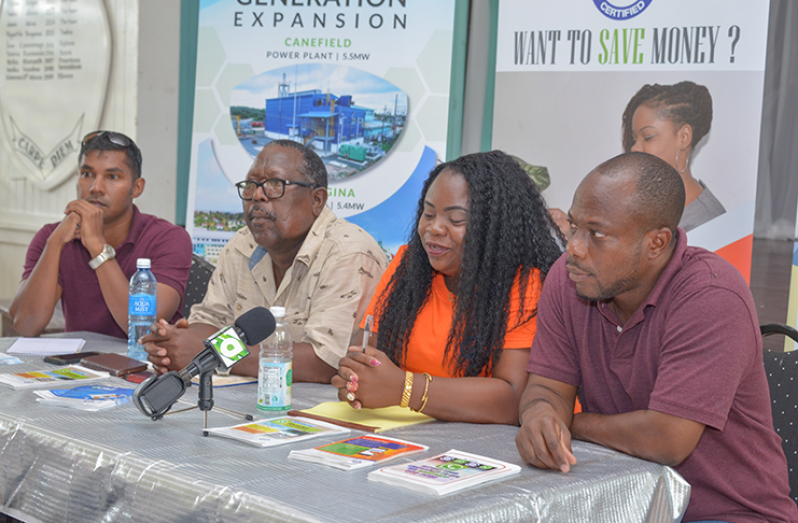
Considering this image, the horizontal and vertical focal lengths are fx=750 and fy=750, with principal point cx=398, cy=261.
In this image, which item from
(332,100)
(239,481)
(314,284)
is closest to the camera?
(239,481)

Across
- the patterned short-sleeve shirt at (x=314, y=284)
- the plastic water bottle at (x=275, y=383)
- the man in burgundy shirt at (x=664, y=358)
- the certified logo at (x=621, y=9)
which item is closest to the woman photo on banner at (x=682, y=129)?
the certified logo at (x=621, y=9)

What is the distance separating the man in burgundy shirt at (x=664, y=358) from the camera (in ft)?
4.65

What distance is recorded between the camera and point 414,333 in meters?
2.05

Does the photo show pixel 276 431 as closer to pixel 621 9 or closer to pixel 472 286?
pixel 472 286

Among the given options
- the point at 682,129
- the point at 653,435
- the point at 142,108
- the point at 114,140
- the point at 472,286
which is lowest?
the point at 653,435

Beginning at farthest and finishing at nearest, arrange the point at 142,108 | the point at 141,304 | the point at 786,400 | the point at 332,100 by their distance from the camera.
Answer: the point at 142,108, the point at 332,100, the point at 141,304, the point at 786,400

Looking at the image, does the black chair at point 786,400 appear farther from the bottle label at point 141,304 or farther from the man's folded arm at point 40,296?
the man's folded arm at point 40,296

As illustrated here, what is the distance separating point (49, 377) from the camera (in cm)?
195

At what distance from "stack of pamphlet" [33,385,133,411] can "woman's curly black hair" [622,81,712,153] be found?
86.3 inches

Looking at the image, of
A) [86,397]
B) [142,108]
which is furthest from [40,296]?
[142,108]

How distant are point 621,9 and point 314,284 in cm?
169

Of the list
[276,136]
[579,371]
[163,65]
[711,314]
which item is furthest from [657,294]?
[163,65]

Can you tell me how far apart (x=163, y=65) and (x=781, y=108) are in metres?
3.20

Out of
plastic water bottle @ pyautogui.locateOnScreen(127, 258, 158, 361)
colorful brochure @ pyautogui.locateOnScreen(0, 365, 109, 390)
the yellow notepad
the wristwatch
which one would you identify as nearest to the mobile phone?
colorful brochure @ pyautogui.locateOnScreen(0, 365, 109, 390)
